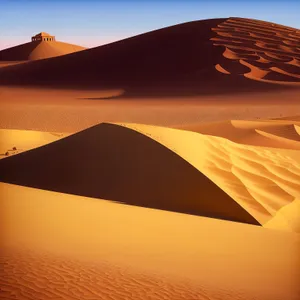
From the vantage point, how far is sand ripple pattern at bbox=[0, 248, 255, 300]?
496 centimetres

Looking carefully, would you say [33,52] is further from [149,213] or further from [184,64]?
[149,213]

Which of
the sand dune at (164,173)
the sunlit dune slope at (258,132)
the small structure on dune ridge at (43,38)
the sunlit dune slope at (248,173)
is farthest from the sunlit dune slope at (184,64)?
the small structure on dune ridge at (43,38)

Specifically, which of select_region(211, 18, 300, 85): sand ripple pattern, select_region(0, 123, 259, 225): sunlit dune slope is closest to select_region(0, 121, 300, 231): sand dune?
select_region(0, 123, 259, 225): sunlit dune slope

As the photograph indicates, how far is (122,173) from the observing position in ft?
34.5

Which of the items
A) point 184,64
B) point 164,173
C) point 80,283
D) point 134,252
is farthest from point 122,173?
point 184,64

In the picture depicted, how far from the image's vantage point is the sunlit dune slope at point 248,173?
9641 mm

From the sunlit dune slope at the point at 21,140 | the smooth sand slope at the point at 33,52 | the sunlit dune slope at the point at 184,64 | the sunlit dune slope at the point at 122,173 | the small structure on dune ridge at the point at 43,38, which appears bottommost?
the sunlit dune slope at the point at 122,173

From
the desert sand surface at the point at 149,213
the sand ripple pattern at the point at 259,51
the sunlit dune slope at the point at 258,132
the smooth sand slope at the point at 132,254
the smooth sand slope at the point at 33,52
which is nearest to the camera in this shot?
the smooth sand slope at the point at 132,254

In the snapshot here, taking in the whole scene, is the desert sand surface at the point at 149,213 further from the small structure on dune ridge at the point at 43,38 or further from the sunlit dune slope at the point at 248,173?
the small structure on dune ridge at the point at 43,38

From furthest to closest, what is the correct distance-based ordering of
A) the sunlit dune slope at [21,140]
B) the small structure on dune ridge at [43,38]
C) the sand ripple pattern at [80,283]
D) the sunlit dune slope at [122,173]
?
the small structure on dune ridge at [43,38]
the sunlit dune slope at [21,140]
the sunlit dune slope at [122,173]
the sand ripple pattern at [80,283]

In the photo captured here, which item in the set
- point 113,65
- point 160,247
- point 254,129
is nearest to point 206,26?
point 113,65

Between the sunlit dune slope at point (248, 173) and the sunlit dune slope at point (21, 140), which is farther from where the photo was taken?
the sunlit dune slope at point (21, 140)

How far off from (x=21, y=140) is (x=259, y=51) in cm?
3303

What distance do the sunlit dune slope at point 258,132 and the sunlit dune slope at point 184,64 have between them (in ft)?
54.7
